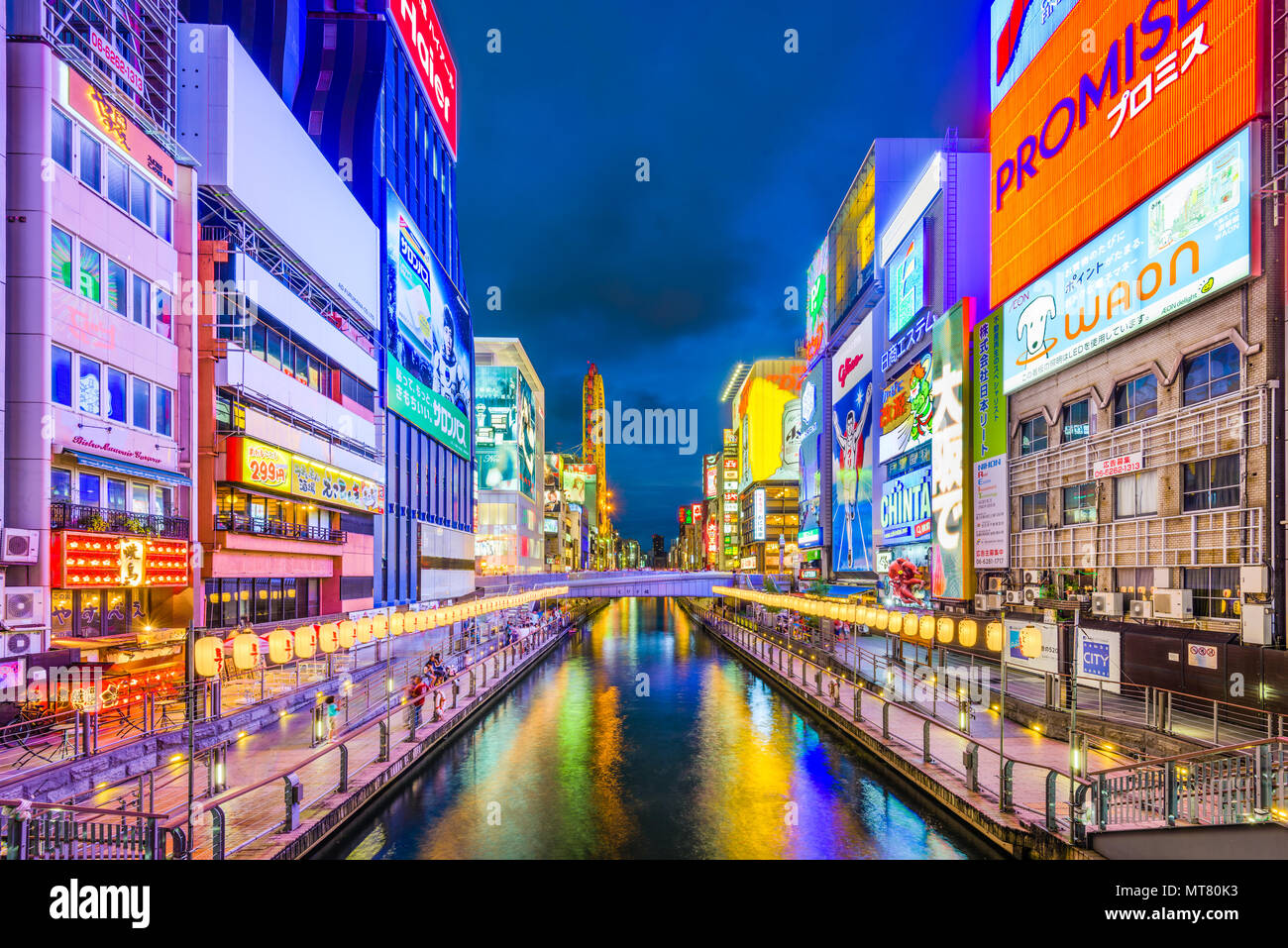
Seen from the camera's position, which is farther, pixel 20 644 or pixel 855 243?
pixel 855 243

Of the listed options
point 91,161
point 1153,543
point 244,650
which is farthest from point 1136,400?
point 91,161

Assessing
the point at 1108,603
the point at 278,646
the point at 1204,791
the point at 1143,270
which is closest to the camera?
the point at 1204,791

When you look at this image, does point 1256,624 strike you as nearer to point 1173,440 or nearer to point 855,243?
point 1173,440

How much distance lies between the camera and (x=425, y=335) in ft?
190

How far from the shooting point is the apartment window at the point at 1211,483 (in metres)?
21.6

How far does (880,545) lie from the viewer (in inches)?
2276

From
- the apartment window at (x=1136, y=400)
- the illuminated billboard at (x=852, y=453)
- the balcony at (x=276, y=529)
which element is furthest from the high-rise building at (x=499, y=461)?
the apartment window at (x=1136, y=400)

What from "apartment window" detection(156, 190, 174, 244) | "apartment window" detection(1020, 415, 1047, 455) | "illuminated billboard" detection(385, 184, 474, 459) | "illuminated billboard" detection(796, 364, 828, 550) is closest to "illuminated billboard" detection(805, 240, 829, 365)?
"illuminated billboard" detection(796, 364, 828, 550)

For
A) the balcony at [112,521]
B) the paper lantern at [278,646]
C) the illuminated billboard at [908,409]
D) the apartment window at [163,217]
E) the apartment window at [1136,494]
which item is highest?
the apartment window at [163,217]

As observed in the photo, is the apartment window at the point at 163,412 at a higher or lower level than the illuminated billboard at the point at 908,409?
lower

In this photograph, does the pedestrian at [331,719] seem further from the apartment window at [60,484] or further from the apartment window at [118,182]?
the apartment window at [118,182]

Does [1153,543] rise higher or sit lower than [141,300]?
lower

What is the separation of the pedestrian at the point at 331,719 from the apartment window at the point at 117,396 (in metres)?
10.2

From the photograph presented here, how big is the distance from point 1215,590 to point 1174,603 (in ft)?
3.64
